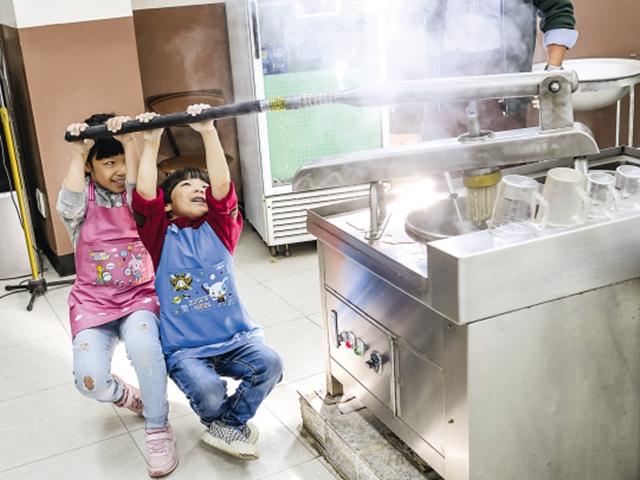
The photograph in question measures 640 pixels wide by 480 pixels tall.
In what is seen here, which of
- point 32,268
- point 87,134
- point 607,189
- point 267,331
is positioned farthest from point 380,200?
point 32,268

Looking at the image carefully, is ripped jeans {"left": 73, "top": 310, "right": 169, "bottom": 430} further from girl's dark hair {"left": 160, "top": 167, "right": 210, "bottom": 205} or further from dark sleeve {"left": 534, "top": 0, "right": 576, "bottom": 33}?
dark sleeve {"left": 534, "top": 0, "right": 576, "bottom": 33}

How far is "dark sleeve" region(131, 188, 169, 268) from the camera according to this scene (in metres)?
2.29

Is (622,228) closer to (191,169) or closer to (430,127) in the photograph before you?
(191,169)

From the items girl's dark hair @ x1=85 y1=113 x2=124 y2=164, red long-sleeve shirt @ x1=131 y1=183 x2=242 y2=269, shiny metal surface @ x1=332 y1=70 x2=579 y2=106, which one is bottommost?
red long-sleeve shirt @ x1=131 y1=183 x2=242 y2=269

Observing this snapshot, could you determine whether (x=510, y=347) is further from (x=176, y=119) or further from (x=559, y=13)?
(x=559, y=13)

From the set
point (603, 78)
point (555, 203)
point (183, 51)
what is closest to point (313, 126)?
point (183, 51)

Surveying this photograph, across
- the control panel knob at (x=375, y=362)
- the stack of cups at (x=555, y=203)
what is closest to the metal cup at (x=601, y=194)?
the stack of cups at (x=555, y=203)

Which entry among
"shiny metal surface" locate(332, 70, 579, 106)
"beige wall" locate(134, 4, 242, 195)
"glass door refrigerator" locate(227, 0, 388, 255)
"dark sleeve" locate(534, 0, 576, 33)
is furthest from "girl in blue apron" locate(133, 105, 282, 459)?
"beige wall" locate(134, 4, 242, 195)

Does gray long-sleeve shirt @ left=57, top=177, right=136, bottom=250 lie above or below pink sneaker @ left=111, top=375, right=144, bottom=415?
above

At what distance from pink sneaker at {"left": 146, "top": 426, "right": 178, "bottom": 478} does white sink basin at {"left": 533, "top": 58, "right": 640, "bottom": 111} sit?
226cm

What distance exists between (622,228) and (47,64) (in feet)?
9.81

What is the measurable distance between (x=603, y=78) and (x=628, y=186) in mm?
1868

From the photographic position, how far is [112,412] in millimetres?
2721

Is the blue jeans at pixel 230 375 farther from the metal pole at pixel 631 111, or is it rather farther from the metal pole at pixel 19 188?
the metal pole at pixel 631 111
